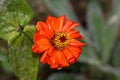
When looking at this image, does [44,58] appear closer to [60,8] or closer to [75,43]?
[75,43]

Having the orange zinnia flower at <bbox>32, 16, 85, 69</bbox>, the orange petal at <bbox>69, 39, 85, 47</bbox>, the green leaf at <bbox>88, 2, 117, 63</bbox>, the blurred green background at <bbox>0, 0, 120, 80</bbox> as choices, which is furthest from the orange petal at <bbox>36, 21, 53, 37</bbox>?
the green leaf at <bbox>88, 2, 117, 63</bbox>

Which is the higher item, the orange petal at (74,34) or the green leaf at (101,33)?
the orange petal at (74,34)

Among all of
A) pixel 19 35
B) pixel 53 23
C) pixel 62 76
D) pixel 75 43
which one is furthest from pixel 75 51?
pixel 62 76

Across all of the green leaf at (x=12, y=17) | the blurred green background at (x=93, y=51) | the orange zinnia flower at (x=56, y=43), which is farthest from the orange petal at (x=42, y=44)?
the blurred green background at (x=93, y=51)

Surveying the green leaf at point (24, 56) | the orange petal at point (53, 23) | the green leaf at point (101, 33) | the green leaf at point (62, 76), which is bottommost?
the green leaf at point (62, 76)

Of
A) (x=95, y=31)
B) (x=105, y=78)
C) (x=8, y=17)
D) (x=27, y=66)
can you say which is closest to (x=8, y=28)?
(x=8, y=17)

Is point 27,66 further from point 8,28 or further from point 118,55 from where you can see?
point 118,55

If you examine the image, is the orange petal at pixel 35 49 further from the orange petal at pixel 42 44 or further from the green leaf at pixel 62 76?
the green leaf at pixel 62 76

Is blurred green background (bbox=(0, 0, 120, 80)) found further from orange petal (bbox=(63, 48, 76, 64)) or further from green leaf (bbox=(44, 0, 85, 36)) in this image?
orange petal (bbox=(63, 48, 76, 64))
